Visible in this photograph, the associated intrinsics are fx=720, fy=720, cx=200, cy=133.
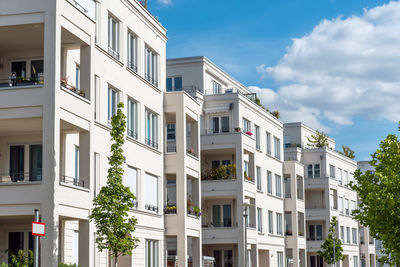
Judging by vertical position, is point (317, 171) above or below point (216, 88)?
below

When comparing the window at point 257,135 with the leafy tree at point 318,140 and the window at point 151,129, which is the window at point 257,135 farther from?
the leafy tree at point 318,140

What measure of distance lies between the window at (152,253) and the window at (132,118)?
604cm

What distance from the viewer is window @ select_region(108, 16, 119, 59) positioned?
120 feet

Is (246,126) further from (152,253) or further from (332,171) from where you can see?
(332,171)

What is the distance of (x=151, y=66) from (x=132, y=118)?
474 cm

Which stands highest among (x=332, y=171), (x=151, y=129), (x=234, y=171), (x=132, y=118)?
(x=332, y=171)

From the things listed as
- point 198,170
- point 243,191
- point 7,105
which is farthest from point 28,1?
point 243,191

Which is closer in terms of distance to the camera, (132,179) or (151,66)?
(132,179)

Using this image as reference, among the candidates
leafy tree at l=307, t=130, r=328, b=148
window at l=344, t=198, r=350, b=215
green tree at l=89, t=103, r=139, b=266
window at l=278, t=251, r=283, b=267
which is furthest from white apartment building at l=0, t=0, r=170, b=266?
window at l=344, t=198, r=350, b=215

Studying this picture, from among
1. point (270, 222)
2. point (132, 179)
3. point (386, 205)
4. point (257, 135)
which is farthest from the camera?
point (270, 222)

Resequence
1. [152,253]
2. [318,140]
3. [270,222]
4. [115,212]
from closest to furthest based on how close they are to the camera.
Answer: [115,212], [152,253], [270,222], [318,140]

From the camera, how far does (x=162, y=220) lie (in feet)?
136

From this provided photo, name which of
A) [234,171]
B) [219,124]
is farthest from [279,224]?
[234,171]

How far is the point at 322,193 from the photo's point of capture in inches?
3076
